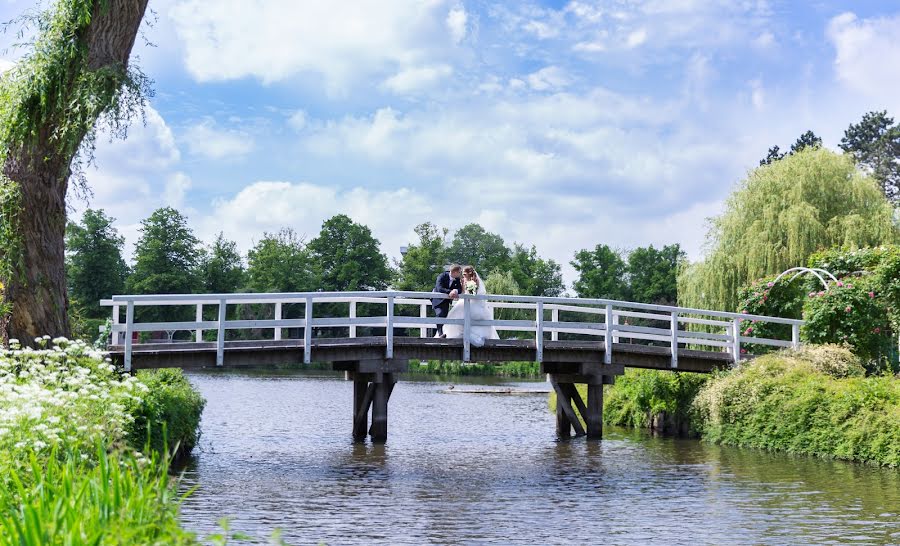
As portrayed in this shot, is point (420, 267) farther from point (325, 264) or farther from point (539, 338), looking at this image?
point (539, 338)

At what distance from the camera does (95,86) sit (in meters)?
16.4

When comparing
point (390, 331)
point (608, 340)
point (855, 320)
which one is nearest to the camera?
point (390, 331)

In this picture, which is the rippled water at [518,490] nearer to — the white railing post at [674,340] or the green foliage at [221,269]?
the white railing post at [674,340]

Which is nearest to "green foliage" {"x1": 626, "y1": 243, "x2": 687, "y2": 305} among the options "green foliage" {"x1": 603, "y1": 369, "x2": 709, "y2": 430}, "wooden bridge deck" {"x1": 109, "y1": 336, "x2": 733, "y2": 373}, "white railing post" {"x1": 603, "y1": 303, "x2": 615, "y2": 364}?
"green foliage" {"x1": 603, "y1": 369, "x2": 709, "y2": 430}

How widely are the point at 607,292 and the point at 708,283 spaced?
4588cm

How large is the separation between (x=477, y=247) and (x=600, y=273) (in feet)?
40.8

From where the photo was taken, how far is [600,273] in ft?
266

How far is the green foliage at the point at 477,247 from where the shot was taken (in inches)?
3413

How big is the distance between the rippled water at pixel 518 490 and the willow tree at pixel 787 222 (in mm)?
12127

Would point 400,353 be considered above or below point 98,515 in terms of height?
above

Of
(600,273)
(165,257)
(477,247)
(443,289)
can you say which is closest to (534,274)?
(600,273)

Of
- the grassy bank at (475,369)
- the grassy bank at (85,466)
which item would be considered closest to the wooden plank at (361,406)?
the grassy bank at (85,466)

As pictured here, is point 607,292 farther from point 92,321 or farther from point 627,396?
point 627,396

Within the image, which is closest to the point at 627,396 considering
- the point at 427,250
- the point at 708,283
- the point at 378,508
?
the point at 708,283
